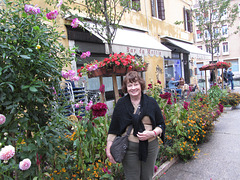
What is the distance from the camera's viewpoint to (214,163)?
3502 millimetres

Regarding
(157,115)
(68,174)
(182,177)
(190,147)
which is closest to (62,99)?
(68,174)

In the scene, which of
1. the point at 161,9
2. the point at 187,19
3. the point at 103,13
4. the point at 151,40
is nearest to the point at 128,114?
the point at 103,13

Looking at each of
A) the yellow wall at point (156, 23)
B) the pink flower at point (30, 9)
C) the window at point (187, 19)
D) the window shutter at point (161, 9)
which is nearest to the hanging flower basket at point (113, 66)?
the pink flower at point (30, 9)

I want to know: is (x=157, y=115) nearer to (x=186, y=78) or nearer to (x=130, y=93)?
(x=130, y=93)

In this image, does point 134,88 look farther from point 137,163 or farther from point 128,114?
point 137,163

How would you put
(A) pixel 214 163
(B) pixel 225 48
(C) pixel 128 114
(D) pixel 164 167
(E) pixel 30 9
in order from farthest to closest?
(B) pixel 225 48 → (A) pixel 214 163 → (D) pixel 164 167 → (C) pixel 128 114 → (E) pixel 30 9

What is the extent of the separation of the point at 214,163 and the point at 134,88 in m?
2.48

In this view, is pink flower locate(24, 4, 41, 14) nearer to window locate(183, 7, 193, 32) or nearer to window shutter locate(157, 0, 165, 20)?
window shutter locate(157, 0, 165, 20)

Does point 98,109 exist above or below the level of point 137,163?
above

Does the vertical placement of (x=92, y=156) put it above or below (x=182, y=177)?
above

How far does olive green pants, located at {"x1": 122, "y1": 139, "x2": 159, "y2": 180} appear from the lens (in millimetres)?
1946

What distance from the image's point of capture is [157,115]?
204 centimetres

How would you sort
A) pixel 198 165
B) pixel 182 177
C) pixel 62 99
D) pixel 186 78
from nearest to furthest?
pixel 62 99, pixel 182 177, pixel 198 165, pixel 186 78

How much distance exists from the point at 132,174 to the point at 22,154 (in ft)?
3.38
